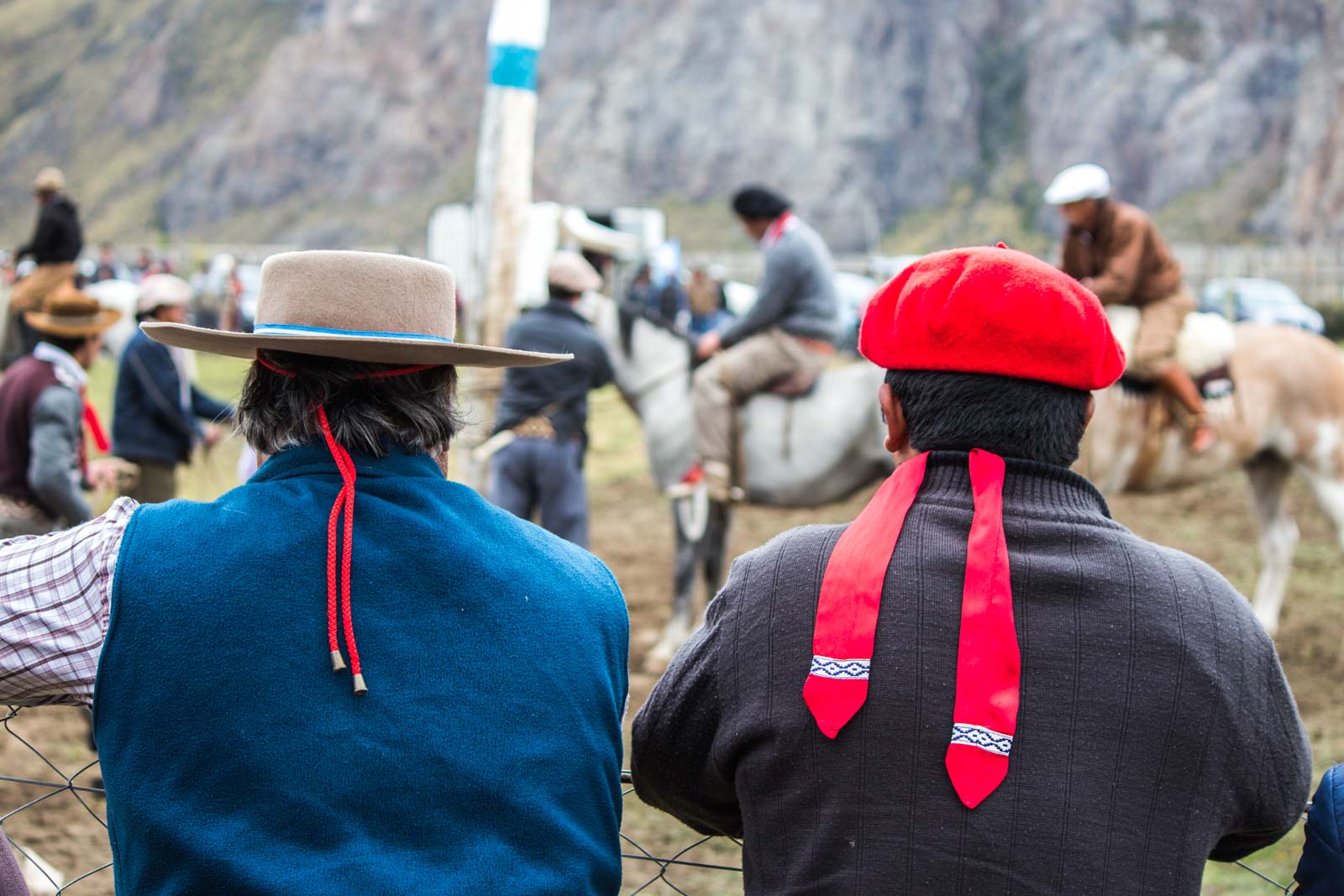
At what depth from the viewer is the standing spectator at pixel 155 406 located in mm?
5059

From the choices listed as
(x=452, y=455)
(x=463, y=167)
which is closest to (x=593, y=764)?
(x=452, y=455)

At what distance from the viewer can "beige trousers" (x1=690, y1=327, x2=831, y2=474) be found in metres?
6.36

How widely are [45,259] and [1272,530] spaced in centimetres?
728

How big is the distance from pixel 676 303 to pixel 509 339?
13187 mm

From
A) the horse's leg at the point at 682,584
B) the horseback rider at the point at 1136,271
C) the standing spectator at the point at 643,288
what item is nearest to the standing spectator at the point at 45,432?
the horse's leg at the point at 682,584

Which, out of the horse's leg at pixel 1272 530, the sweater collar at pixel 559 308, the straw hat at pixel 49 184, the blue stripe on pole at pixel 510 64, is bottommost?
the horse's leg at pixel 1272 530

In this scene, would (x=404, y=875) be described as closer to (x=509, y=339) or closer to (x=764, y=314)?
(x=509, y=339)

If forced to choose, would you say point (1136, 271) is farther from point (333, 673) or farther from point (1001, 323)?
point (333, 673)

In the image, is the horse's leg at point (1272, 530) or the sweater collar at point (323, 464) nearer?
the sweater collar at point (323, 464)

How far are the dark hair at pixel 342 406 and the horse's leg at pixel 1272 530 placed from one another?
6079 millimetres

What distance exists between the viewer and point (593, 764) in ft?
5.40

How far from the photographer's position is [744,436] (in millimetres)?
6527

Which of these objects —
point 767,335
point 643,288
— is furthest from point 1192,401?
point 643,288

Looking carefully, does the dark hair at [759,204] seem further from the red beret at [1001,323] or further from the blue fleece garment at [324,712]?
the blue fleece garment at [324,712]
